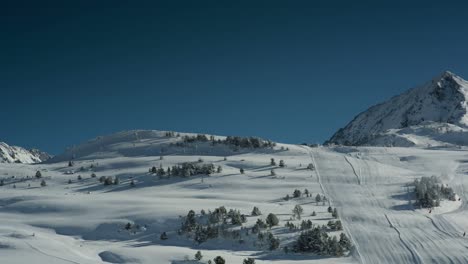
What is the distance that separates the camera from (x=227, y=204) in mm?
46469

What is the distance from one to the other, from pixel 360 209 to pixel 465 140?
7522 cm

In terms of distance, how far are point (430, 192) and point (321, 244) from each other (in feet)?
58.1

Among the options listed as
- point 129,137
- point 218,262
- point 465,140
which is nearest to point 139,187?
point 218,262

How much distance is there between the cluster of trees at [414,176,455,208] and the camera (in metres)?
45.6

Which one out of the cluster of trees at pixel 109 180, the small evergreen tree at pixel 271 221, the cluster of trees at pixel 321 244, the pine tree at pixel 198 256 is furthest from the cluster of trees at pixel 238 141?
the pine tree at pixel 198 256

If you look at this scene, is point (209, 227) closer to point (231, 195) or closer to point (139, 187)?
point (231, 195)

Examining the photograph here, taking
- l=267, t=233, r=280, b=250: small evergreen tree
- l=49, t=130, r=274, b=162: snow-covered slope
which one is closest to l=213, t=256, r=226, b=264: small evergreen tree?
l=267, t=233, r=280, b=250: small evergreen tree

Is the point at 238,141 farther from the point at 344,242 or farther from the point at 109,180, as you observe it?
the point at 344,242

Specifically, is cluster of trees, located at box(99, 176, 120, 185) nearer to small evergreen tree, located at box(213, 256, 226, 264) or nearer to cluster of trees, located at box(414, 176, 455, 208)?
small evergreen tree, located at box(213, 256, 226, 264)

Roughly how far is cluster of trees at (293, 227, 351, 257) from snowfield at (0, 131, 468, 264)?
0.63 m

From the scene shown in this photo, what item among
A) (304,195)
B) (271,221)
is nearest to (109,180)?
(304,195)

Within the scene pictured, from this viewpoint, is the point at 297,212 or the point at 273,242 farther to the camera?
the point at 297,212

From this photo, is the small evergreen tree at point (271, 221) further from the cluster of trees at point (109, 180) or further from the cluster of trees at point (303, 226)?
the cluster of trees at point (109, 180)

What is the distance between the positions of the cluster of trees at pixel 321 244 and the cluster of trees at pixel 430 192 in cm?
1395
